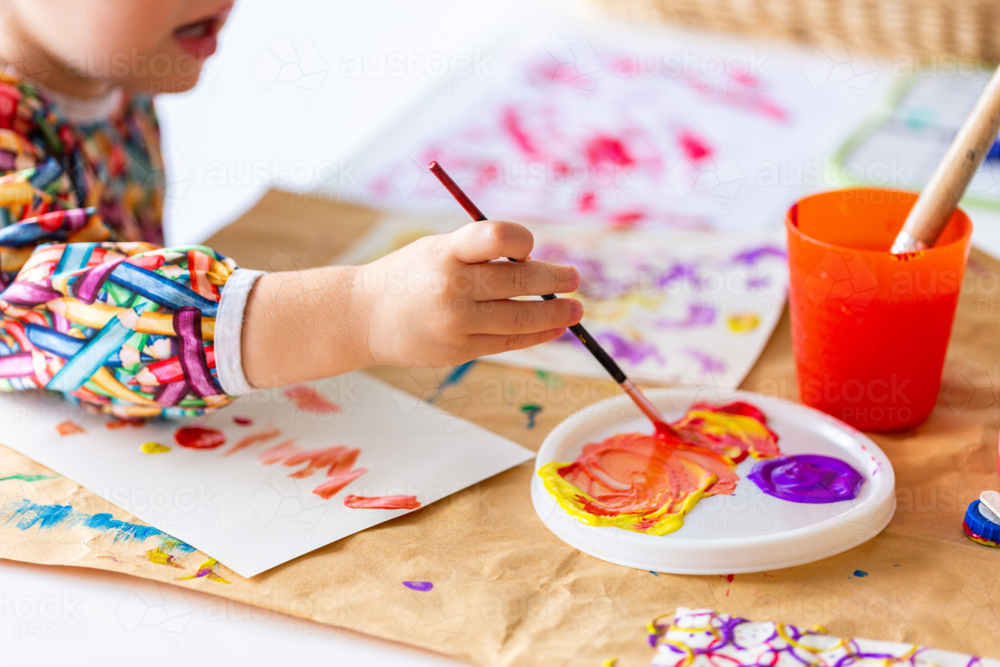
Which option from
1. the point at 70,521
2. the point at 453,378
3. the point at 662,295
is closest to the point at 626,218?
the point at 662,295

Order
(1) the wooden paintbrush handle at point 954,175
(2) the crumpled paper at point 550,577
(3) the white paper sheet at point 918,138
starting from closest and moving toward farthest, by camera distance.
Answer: (2) the crumpled paper at point 550,577, (1) the wooden paintbrush handle at point 954,175, (3) the white paper sheet at point 918,138

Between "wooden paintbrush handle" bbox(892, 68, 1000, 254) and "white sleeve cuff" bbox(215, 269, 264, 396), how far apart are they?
476 mm

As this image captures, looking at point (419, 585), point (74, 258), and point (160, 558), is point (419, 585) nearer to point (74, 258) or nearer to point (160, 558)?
point (160, 558)

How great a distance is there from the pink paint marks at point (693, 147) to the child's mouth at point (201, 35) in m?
0.60

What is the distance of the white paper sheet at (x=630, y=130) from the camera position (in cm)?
112

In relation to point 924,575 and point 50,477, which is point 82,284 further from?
point 924,575

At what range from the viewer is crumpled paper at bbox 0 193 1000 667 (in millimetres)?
552

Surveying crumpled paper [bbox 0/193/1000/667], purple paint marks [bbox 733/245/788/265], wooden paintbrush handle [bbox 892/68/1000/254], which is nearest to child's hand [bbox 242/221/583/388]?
crumpled paper [bbox 0/193/1000/667]

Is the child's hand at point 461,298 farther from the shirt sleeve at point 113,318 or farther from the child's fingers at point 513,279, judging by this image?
the shirt sleeve at point 113,318

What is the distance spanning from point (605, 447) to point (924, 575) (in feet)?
0.75

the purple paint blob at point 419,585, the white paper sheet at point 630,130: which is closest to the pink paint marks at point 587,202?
the white paper sheet at point 630,130

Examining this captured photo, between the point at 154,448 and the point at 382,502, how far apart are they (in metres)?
0.19

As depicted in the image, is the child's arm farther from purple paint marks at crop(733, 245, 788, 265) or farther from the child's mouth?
purple paint marks at crop(733, 245, 788, 265)

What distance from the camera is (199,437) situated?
748 millimetres
